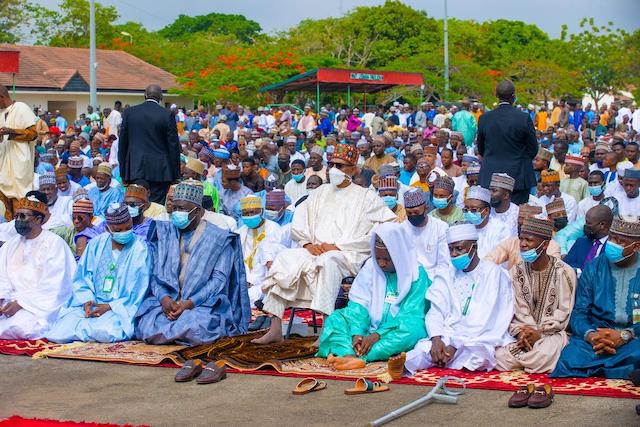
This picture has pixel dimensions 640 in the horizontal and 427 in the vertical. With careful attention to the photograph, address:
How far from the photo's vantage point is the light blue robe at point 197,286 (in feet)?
27.4

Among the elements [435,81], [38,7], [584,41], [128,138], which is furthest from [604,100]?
[128,138]

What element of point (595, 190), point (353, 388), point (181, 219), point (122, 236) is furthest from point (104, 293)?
point (595, 190)

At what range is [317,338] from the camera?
28.1ft

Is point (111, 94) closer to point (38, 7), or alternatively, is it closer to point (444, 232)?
point (38, 7)

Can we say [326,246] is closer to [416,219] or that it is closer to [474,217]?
[416,219]

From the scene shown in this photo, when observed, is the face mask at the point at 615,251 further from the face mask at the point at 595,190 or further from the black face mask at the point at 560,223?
the face mask at the point at 595,190

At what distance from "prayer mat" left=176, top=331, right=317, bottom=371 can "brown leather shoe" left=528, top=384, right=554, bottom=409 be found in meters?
1.94

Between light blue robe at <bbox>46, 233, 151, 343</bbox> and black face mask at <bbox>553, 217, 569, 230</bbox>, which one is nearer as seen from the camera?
light blue robe at <bbox>46, 233, 151, 343</bbox>

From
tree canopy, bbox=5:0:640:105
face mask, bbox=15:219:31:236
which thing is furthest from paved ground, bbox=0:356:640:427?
tree canopy, bbox=5:0:640:105

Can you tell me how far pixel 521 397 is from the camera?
623 centimetres

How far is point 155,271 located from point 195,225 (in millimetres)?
517

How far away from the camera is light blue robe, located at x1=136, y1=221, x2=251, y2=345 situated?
27.4ft

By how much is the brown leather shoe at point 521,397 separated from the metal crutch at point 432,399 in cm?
34

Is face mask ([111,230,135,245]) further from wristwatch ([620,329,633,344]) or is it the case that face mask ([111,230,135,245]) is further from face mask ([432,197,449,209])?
wristwatch ([620,329,633,344])
